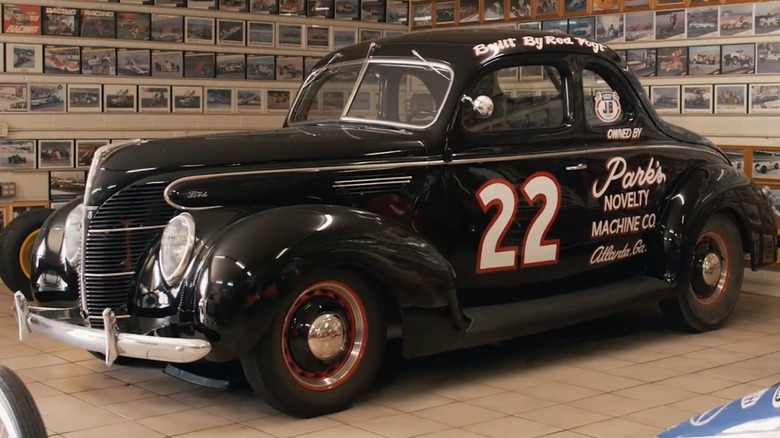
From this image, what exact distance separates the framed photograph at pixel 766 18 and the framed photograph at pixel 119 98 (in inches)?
184

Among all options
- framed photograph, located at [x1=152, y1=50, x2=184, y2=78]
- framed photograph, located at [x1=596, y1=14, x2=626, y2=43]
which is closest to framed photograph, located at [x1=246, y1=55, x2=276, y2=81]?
framed photograph, located at [x1=152, y1=50, x2=184, y2=78]

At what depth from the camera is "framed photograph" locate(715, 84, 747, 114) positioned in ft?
24.5

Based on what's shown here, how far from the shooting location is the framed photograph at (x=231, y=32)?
8.64 meters

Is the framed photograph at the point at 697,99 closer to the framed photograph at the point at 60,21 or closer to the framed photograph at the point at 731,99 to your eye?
the framed photograph at the point at 731,99

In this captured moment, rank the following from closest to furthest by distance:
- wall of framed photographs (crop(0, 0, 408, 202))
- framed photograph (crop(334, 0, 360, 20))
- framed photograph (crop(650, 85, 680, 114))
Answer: wall of framed photographs (crop(0, 0, 408, 202)), framed photograph (crop(650, 85, 680, 114)), framed photograph (crop(334, 0, 360, 20))

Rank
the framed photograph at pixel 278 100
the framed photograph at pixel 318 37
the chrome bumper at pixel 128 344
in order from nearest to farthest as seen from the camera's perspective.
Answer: the chrome bumper at pixel 128 344, the framed photograph at pixel 278 100, the framed photograph at pixel 318 37

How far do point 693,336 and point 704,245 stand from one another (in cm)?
54

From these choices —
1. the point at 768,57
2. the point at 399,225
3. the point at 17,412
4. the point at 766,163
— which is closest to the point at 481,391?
the point at 399,225

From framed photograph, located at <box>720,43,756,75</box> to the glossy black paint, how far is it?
135 centimetres

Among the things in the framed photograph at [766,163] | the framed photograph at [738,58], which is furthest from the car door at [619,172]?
the framed photograph at [738,58]

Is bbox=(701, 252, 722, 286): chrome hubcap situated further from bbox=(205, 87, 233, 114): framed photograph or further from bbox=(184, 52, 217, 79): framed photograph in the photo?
bbox=(184, 52, 217, 79): framed photograph

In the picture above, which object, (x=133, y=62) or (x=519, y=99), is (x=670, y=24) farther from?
(x=133, y=62)

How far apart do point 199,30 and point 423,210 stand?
4.17 m

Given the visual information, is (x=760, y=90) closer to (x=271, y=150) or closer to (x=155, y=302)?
(x=271, y=150)
